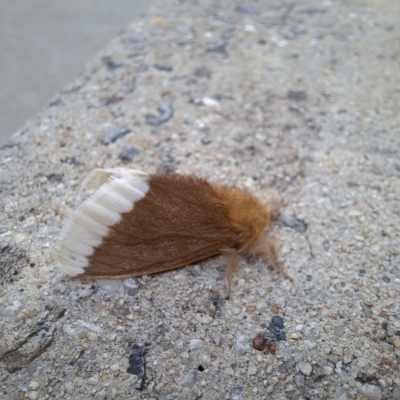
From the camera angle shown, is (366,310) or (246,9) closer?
(366,310)

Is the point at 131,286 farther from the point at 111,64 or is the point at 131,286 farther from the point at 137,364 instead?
the point at 111,64

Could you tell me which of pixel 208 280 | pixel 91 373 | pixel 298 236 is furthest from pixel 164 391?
pixel 298 236

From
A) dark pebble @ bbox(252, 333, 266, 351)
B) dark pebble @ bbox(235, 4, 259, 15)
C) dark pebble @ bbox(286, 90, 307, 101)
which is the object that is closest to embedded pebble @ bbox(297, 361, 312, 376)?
dark pebble @ bbox(252, 333, 266, 351)

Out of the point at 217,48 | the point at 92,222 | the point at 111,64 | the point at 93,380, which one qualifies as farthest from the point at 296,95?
the point at 93,380

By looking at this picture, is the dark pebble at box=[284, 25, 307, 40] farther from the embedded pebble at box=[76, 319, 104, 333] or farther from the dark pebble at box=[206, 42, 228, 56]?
the embedded pebble at box=[76, 319, 104, 333]

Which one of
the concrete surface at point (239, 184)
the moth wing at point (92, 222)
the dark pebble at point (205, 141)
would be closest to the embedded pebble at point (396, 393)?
the concrete surface at point (239, 184)
